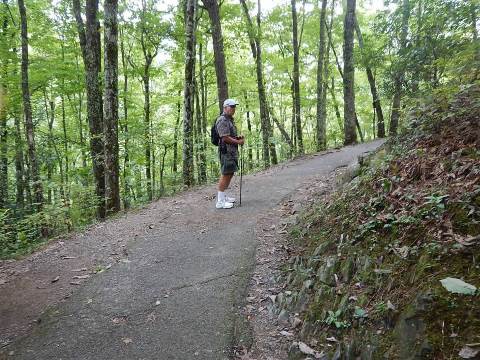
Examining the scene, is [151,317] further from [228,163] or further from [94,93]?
[94,93]

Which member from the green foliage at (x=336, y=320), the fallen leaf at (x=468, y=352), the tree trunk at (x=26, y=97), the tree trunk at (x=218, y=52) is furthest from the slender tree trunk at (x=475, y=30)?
the tree trunk at (x=26, y=97)

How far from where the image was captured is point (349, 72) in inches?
511

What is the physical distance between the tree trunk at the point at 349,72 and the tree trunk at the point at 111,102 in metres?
8.10

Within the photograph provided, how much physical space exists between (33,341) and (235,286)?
240cm

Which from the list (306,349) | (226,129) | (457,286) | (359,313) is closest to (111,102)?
(226,129)

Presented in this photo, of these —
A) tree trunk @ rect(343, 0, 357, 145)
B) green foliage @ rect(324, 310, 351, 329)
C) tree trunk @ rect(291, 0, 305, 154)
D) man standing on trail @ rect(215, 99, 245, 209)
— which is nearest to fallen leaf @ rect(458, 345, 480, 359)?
green foliage @ rect(324, 310, 351, 329)

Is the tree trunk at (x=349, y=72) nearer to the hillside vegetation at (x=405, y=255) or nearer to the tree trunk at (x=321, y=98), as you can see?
the tree trunk at (x=321, y=98)

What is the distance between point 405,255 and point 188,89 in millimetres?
9200

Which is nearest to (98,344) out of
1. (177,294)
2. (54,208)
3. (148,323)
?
(148,323)

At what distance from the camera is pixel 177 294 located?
4.60 meters

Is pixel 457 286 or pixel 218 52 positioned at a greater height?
pixel 218 52

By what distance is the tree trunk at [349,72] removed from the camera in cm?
1311

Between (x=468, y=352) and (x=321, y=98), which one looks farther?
(x=321, y=98)

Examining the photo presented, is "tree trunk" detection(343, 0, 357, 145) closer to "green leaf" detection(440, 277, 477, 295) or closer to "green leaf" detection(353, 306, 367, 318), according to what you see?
"green leaf" detection(353, 306, 367, 318)
